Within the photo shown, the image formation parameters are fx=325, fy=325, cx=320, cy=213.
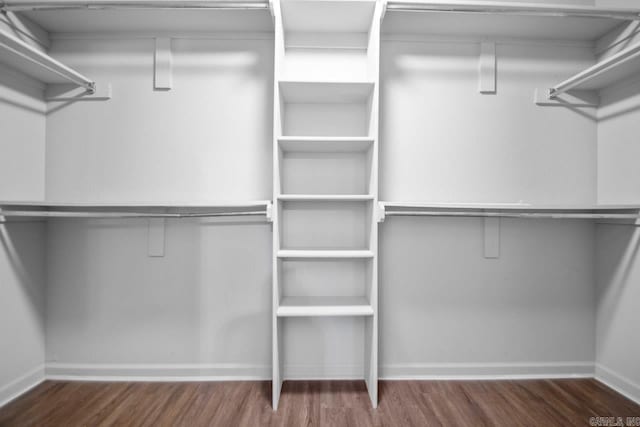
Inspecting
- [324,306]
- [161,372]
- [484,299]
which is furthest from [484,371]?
[161,372]

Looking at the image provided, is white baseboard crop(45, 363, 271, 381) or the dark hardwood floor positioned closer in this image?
the dark hardwood floor

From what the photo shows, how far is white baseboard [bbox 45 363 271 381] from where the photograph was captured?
2156 millimetres

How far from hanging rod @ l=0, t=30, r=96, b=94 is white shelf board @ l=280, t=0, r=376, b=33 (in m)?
1.30

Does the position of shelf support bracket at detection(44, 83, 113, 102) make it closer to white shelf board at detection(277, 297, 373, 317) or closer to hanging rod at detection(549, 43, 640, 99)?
white shelf board at detection(277, 297, 373, 317)

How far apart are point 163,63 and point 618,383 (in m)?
3.59

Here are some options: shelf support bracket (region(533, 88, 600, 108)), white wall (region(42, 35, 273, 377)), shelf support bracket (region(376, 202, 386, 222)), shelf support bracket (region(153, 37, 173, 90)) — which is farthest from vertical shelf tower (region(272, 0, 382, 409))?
shelf support bracket (region(533, 88, 600, 108))

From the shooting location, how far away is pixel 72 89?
2.18 metres

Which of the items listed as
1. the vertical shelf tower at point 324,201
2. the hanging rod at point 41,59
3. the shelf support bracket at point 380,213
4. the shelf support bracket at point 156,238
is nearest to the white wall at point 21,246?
the hanging rod at point 41,59

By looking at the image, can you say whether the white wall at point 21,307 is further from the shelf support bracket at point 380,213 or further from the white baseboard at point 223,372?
the shelf support bracket at point 380,213

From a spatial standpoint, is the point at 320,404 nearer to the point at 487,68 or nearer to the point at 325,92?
the point at 325,92

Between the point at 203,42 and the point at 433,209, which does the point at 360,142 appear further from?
the point at 203,42

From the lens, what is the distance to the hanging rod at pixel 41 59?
5.15 feet

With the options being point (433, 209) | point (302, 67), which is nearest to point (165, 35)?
point (302, 67)

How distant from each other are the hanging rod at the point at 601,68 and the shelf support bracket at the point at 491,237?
3.05 feet
